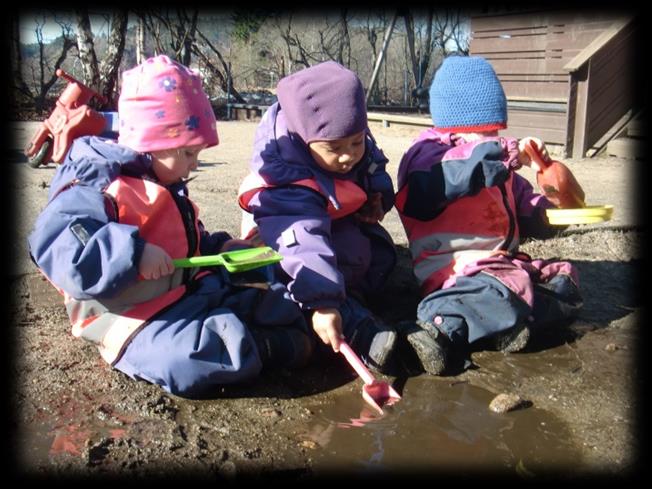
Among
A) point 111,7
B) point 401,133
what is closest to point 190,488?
point 401,133

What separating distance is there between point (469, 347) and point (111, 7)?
35.1ft

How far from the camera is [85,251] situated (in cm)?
202

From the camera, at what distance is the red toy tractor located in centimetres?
300

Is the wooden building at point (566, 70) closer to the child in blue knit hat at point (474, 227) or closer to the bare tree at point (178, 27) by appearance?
the child in blue knit hat at point (474, 227)

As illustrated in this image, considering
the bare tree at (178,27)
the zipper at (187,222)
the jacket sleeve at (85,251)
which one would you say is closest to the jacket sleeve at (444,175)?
the zipper at (187,222)

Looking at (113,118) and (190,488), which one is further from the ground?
(113,118)

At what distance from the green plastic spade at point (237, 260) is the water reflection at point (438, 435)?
17.4 inches

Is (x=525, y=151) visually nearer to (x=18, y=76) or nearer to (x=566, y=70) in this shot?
(x=566, y=70)

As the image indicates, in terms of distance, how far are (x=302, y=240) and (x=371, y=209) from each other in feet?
1.61

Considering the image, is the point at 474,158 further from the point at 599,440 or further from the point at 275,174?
the point at 599,440

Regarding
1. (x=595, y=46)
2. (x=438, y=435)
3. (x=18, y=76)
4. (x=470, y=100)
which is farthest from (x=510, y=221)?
(x=18, y=76)

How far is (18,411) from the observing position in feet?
6.83

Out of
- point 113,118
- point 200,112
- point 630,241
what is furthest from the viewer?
point 630,241

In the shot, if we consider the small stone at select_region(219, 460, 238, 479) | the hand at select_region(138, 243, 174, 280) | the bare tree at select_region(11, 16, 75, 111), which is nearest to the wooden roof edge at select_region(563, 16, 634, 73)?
the hand at select_region(138, 243, 174, 280)
